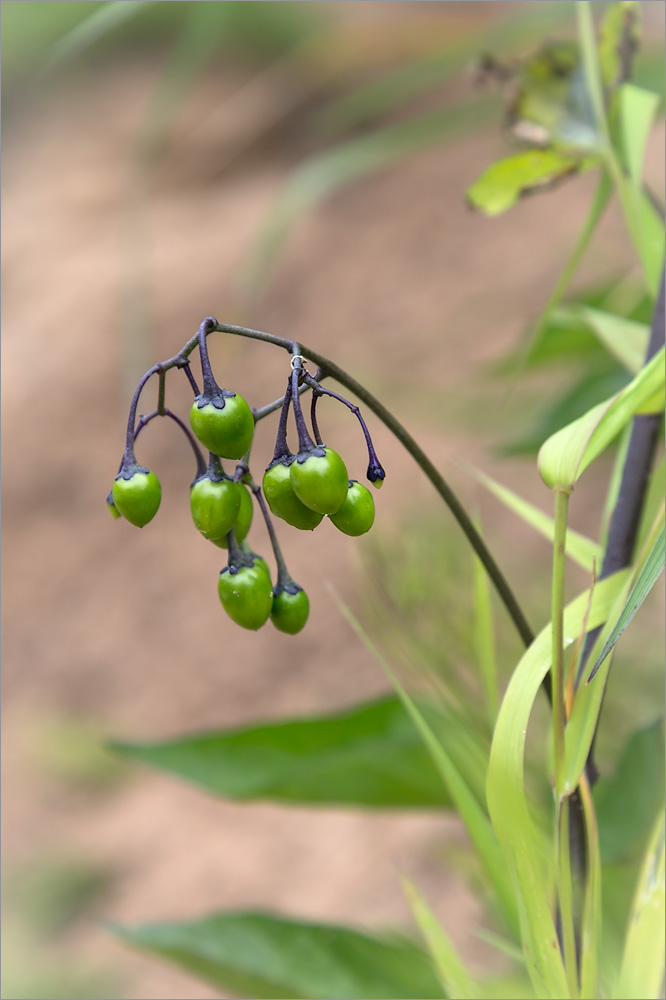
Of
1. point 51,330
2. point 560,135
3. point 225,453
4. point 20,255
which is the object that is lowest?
point 225,453

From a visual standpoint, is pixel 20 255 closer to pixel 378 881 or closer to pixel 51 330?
pixel 51 330

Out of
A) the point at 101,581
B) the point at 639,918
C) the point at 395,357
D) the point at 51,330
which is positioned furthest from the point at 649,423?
the point at 51,330

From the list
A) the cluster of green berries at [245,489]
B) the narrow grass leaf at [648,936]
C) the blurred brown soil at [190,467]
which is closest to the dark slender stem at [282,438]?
the cluster of green berries at [245,489]

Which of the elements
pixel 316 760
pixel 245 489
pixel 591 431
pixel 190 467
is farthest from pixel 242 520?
pixel 190 467

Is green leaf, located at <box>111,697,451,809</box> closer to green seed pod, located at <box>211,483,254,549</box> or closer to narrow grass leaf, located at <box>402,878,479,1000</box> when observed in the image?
narrow grass leaf, located at <box>402,878,479,1000</box>

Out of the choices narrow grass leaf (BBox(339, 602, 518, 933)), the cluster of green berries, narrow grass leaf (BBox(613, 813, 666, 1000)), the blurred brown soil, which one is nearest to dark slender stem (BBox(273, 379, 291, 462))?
the cluster of green berries

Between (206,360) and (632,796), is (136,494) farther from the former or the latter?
(632,796)

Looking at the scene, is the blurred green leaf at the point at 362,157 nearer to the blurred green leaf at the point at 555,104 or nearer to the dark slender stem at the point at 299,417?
the blurred green leaf at the point at 555,104
